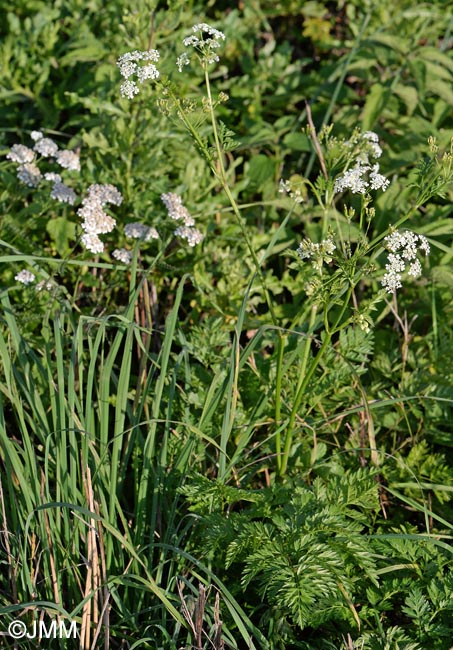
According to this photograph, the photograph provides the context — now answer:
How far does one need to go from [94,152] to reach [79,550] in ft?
4.78

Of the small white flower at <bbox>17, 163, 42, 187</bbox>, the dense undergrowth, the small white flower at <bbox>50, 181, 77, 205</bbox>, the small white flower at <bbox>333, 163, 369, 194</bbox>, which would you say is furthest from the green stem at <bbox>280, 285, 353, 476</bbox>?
the small white flower at <bbox>17, 163, 42, 187</bbox>

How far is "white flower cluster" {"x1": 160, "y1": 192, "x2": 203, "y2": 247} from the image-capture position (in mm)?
2285

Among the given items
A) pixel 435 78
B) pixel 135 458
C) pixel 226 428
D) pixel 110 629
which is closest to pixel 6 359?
pixel 135 458

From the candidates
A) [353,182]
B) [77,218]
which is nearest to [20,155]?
[77,218]

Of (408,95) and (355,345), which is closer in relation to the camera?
(355,345)

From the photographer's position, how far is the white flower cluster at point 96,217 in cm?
210

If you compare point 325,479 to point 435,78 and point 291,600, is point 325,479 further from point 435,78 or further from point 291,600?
point 435,78

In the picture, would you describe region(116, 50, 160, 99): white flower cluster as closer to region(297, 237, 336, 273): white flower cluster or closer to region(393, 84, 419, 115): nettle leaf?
region(297, 237, 336, 273): white flower cluster

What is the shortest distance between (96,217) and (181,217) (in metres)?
0.29

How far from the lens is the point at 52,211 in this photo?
2.54 meters

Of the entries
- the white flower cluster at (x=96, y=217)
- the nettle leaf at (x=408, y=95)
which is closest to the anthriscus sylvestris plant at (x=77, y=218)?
the white flower cluster at (x=96, y=217)

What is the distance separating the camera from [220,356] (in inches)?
82.4

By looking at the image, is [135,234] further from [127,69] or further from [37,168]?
[127,69]

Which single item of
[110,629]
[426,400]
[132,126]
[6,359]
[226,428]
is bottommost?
[110,629]
